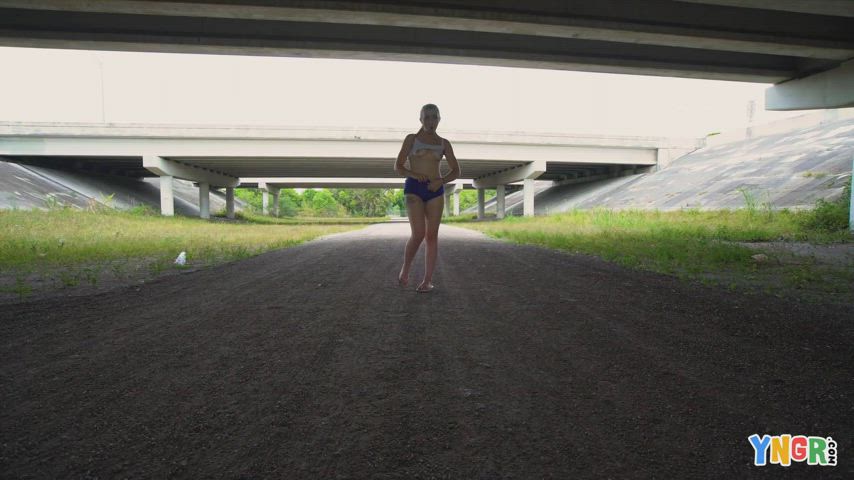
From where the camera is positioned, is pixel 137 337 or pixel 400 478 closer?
pixel 400 478

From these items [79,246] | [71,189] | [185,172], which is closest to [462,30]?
[79,246]

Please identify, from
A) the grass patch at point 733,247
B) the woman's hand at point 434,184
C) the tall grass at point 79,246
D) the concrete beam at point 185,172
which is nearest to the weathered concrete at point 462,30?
the grass patch at point 733,247

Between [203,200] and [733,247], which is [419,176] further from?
[203,200]

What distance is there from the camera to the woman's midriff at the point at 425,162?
17.3 feet

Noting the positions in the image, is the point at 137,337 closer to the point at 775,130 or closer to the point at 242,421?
the point at 242,421

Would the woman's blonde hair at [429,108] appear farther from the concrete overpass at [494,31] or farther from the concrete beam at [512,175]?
the concrete beam at [512,175]

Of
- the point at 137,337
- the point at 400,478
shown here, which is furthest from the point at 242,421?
the point at 137,337

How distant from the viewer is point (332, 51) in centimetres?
1280

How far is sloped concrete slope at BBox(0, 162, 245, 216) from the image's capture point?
23.6 m

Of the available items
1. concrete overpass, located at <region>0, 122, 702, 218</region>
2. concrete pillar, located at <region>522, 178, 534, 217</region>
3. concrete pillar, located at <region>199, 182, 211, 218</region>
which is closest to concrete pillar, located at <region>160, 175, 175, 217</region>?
concrete overpass, located at <region>0, 122, 702, 218</region>

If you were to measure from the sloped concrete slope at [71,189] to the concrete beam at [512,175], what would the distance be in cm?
2784

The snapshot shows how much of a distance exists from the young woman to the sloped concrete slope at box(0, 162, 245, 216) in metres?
25.6

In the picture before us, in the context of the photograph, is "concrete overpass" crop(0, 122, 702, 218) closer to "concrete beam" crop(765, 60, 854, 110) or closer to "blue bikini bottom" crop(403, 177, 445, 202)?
"concrete beam" crop(765, 60, 854, 110)

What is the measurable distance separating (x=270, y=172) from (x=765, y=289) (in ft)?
139
